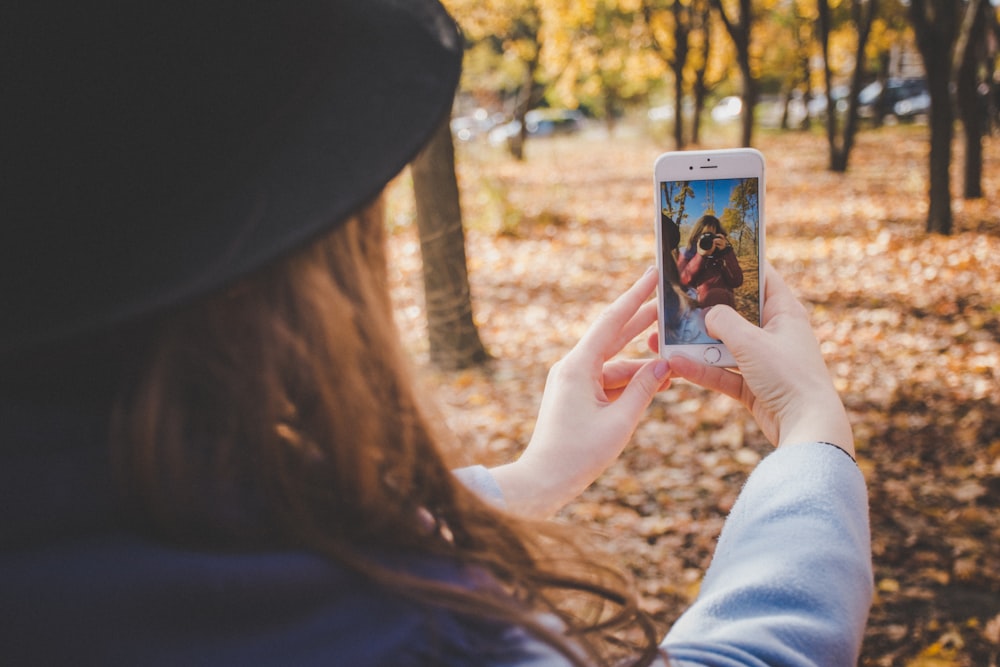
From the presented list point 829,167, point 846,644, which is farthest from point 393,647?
point 829,167

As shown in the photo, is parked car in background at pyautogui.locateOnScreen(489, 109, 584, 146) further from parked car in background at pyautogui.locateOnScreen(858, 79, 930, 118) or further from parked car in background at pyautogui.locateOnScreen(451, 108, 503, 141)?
parked car in background at pyautogui.locateOnScreen(451, 108, 503, 141)

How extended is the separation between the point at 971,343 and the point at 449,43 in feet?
18.8

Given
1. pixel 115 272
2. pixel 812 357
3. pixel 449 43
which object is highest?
pixel 449 43

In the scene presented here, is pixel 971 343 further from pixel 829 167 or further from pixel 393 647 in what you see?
pixel 829 167

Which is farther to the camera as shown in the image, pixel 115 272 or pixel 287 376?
pixel 287 376

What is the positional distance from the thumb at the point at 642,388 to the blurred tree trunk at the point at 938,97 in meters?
8.40

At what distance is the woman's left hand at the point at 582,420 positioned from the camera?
1.40 metres

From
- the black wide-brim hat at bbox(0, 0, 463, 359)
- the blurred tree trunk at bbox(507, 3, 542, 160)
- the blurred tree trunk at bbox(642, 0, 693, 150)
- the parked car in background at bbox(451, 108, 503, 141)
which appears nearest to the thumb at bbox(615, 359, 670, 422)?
the black wide-brim hat at bbox(0, 0, 463, 359)

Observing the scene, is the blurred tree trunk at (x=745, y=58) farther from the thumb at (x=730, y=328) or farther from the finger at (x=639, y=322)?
the thumb at (x=730, y=328)

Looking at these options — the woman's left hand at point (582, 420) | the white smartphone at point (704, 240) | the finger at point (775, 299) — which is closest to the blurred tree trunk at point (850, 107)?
the white smartphone at point (704, 240)

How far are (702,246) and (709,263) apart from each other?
46mm

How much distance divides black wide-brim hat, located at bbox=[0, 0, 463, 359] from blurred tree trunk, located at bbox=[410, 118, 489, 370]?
454 centimetres

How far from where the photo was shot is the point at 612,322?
1.63 m

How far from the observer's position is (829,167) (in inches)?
650
